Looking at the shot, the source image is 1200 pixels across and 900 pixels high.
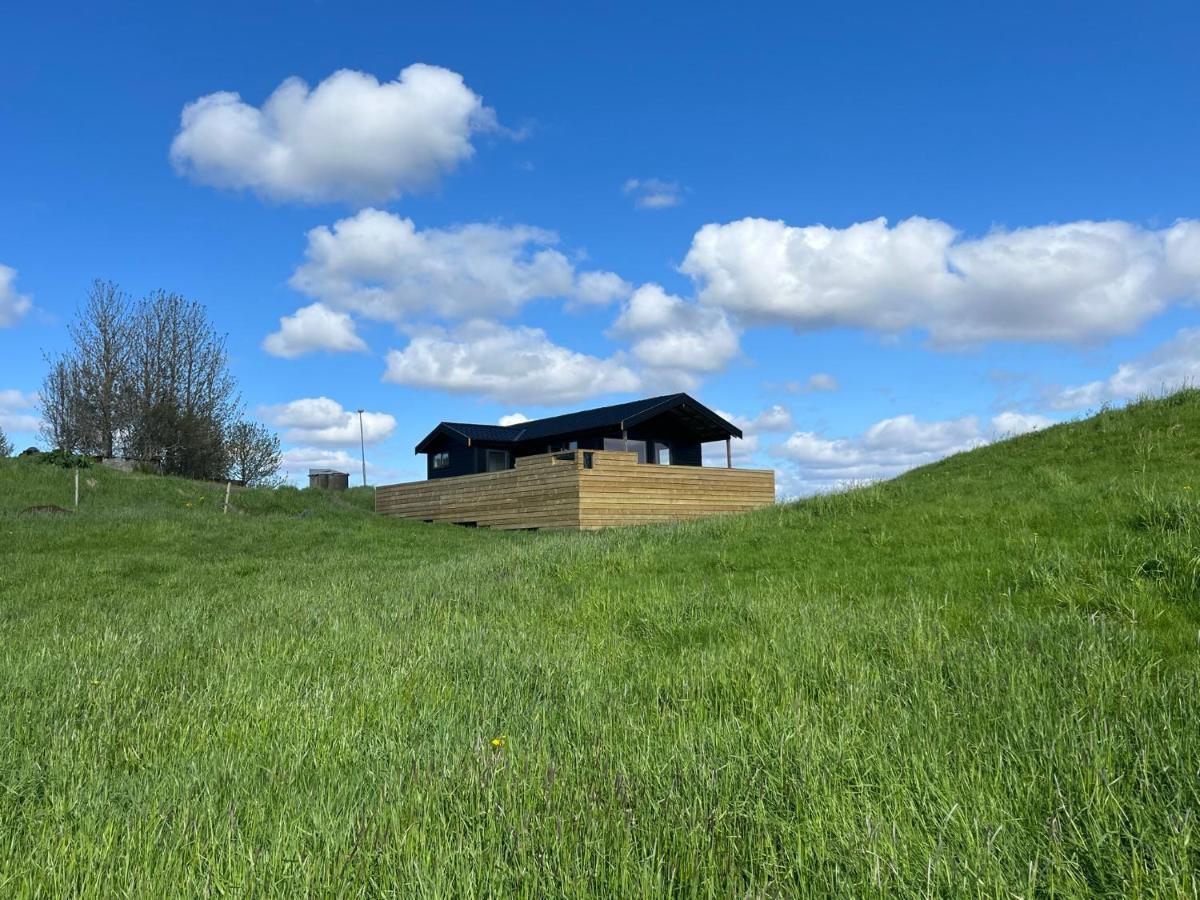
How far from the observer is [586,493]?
87.5ft

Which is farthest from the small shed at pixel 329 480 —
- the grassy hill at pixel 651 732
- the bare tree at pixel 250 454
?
the grassy hill at pixel 651 732

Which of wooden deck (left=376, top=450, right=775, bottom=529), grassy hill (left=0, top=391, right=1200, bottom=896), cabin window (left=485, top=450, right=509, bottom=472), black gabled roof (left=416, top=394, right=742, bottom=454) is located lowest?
grassy hill (left=0, top=391, right=1200, bottom=896)

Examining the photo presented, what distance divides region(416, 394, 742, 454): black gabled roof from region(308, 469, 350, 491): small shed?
23.0ft

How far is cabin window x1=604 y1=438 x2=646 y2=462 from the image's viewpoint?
33344mm

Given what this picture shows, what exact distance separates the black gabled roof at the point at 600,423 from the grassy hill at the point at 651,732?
21862 mm

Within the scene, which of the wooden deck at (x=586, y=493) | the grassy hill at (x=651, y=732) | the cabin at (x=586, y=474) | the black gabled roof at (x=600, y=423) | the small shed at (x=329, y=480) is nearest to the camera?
the grassy hill at (x=651, y=732)

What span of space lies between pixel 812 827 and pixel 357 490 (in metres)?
43.5

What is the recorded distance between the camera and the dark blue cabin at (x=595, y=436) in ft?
107

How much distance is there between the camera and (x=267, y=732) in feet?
13.9

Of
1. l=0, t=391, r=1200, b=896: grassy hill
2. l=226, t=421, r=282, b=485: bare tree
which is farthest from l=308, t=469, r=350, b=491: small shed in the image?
l=0, t=391, r=1200, b=896: grassy hill

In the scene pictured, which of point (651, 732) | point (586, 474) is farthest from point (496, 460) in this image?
point (651, 732)

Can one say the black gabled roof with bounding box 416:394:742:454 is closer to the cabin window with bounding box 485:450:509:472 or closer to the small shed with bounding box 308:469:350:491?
the cabin window with bounding box 485:450:509:472

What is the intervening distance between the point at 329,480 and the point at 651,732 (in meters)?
42.3

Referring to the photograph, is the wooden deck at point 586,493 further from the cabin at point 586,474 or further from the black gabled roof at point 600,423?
the black gabled roof at point 600,423
